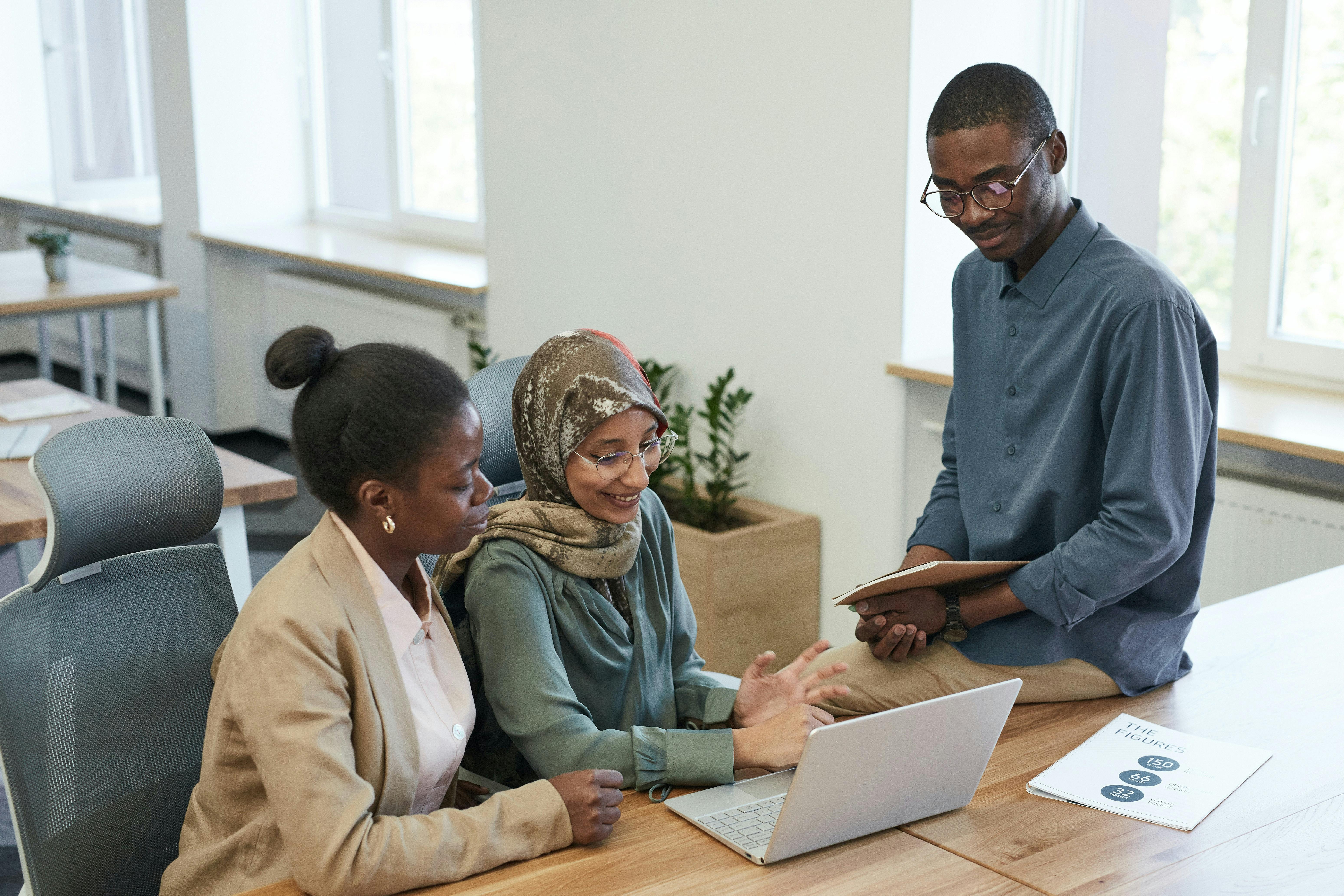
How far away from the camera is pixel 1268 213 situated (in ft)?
9.76

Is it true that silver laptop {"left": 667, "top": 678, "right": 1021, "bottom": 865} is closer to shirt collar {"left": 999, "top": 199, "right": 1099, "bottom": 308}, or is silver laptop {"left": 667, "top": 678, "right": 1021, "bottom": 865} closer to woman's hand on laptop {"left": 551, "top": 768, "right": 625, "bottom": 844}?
woman's hand on laptop {"left": 551, "top": 768, "right": 625, "bottom": 844}

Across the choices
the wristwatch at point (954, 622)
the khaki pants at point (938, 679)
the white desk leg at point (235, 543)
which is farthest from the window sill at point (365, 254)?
the wristwatch at point (954, 622)

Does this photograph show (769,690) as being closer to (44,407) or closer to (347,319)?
(44,407)

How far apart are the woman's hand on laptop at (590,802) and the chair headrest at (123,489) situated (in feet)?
1.88

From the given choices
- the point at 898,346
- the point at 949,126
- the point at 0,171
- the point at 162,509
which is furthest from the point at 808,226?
the point at 0,171

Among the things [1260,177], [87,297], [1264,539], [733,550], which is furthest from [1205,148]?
[87,297]

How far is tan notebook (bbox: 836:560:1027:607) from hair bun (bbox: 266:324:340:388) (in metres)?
0.77

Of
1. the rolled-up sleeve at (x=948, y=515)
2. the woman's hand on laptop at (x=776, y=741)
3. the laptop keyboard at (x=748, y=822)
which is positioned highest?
the rolled-up sleeve at (x=948, y=515)

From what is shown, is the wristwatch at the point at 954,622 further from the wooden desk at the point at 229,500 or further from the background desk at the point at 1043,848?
the wooden desk at the point at 229,500

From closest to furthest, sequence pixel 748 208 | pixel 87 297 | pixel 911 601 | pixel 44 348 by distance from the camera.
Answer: pixel 911 601 < pixel 748 208 < pixel 87 297 < pixel 44 348

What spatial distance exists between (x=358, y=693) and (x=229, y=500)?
1.53 m

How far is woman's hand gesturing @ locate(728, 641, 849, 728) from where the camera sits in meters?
1.63

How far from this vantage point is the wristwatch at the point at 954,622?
181cm

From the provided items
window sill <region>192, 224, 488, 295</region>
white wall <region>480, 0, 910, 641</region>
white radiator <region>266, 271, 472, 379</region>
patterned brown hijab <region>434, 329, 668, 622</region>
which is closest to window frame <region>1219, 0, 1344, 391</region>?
white wall <region>480, 0, 910, 641</region>
